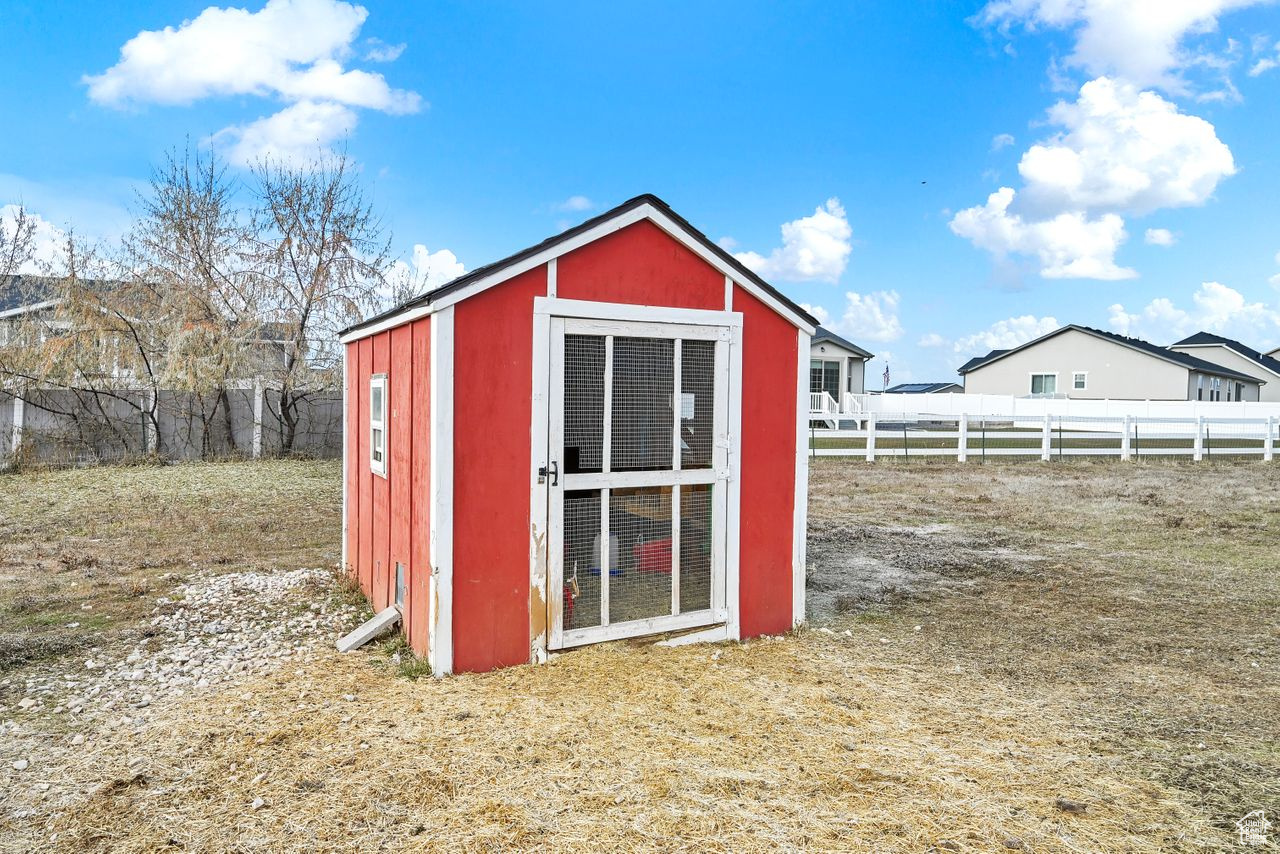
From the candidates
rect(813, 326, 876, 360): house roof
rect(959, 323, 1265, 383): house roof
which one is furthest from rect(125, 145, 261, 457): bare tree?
rect(959, 323, 1265, 383): house roof

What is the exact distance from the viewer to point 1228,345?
37375 millimetres

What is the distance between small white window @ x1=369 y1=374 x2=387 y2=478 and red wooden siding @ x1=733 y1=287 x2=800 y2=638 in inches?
93.3

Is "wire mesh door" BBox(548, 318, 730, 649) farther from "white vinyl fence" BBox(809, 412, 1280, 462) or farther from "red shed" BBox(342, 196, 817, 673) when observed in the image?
"white vinyl fence" BBox(809, 412, 1280, 462)

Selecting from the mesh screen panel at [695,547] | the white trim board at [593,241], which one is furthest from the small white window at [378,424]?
the mesh screen panel at [695,547]

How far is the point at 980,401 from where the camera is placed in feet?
107

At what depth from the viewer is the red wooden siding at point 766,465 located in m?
5.04

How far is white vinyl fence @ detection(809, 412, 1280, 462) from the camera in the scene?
17.5 metres

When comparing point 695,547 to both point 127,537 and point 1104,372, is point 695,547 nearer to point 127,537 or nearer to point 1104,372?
point 127,537

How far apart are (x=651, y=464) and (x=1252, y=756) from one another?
10.4ft

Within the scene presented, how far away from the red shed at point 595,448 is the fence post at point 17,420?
38.8 feet

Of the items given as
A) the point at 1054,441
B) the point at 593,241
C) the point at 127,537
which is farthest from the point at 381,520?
the point at 1054,441

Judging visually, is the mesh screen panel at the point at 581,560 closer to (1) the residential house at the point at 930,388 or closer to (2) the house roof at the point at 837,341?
(2) the house roof at the point at 837,341

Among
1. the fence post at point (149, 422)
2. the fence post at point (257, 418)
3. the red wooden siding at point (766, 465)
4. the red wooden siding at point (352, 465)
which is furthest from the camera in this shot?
the fence post at point (257, 418)

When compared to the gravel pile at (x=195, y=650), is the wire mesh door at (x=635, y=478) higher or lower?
higher
